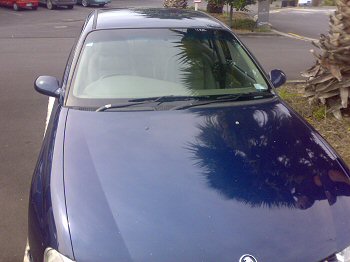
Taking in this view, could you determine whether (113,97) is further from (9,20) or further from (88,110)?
(9,20)

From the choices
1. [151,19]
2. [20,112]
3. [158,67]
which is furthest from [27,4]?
[158,67]

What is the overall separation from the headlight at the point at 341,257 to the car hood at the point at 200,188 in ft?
0.10

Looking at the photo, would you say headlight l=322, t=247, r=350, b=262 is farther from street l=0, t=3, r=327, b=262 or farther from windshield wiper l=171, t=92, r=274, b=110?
street l=0, t=3, r=327, b=262

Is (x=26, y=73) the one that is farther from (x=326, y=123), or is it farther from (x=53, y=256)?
(x=53, y=256)

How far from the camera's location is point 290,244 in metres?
2.35

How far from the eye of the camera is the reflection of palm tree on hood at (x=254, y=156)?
268cm

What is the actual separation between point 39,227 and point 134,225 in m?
0.54

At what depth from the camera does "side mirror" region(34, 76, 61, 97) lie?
3931 mm

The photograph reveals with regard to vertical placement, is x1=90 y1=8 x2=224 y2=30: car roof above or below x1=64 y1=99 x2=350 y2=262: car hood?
above

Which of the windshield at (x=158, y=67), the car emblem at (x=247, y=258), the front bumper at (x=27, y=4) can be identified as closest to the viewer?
the car emblem at (x=247, y=258)

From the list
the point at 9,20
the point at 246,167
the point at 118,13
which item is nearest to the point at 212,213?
the point at 246,167

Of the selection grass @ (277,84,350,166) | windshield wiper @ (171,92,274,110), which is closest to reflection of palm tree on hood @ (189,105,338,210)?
windshield wiper @ (171,92,274,110)

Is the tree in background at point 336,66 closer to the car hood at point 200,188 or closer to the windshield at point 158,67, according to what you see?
the windshield at point 158,67

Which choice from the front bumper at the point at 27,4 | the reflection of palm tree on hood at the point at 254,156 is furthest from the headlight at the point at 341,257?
the front bumper at the point at 27,4
